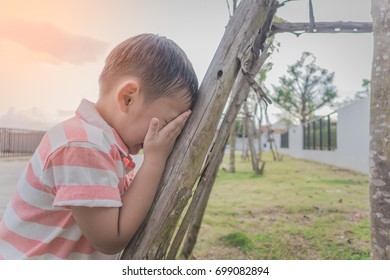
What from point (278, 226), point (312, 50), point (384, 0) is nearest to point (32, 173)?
point (384, 0)

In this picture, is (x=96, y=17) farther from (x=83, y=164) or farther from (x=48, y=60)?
(x=83, y=164)

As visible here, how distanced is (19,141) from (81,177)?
1.82 ft

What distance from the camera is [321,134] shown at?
6559 mm

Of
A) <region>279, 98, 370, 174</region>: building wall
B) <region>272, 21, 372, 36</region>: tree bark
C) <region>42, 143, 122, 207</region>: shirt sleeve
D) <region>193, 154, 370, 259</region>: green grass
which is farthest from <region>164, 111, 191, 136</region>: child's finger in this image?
<region>279, 98, 370, 174</region>: building wall

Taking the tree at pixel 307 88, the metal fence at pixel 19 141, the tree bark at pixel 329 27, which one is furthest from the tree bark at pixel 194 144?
the tree at pixel 307 88

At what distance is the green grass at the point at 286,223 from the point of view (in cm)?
155

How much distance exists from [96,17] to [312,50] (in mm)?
765

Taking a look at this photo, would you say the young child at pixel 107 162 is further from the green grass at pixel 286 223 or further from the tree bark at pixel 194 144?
the green grass at pixel 286 223

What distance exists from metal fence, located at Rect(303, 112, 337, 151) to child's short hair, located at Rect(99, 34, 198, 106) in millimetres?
5586

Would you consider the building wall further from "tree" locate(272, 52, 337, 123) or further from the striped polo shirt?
the striped polo shirt

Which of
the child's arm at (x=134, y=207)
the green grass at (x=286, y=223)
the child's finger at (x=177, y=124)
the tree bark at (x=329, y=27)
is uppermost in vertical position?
the tree bark at (x=329, y=27)

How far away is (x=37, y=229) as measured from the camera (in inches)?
19.3

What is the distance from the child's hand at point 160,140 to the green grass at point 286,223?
1047 mm

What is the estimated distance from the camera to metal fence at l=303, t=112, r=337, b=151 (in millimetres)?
5859
